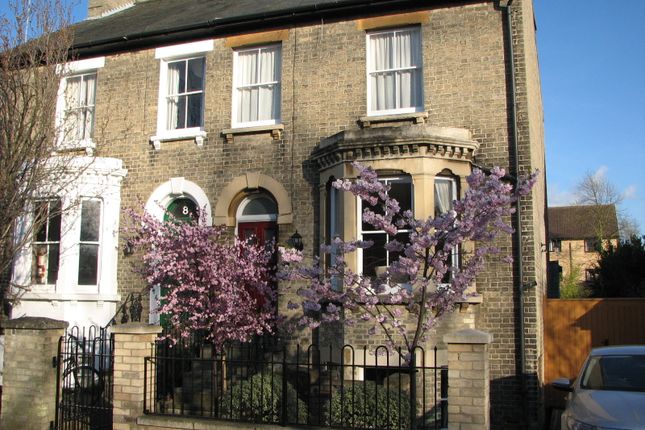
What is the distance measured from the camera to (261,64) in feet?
43.4

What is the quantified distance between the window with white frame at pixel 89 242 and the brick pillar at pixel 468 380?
903cm

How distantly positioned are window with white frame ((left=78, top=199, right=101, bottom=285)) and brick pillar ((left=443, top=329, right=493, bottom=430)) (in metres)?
9.03

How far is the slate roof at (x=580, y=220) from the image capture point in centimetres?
4584

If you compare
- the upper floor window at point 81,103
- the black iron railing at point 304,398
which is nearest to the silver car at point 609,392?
the black iron railing at point 304,398

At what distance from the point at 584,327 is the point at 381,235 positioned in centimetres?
480

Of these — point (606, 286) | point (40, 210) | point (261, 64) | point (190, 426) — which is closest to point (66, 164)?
point (40, 210)

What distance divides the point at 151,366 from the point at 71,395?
8.26 feet

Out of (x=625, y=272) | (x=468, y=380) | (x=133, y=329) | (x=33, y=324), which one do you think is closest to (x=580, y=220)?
(x=625, y=272)

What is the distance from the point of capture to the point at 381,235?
11234 mm

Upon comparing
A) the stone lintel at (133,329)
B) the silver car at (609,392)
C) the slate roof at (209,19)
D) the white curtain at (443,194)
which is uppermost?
the slate roof at (209,19)

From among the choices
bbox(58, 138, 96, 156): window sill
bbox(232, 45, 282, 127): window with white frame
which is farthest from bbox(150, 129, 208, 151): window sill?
bbox(58, 138, 96, 156): window sill

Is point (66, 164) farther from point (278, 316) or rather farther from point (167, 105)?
point (278, 316)

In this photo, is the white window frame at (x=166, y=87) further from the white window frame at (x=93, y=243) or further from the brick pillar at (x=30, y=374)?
the brick pillar at (x=30, y=374)

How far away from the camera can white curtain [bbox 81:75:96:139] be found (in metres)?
14.4
